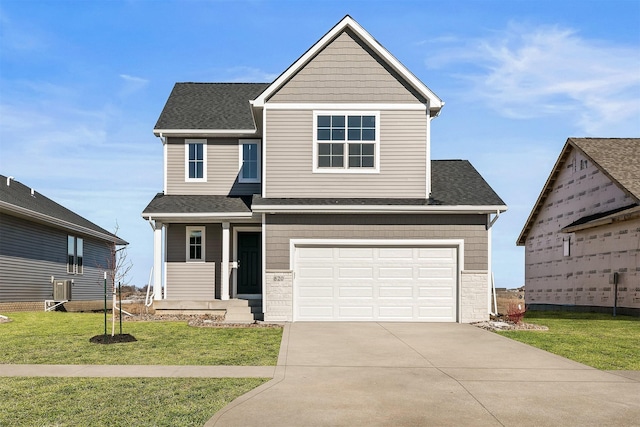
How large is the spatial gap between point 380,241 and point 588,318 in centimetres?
936

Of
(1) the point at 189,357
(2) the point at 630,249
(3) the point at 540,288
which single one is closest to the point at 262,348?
(1) the point at 189,357

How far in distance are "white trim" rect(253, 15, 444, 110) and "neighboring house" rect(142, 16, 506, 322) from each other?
0.03m

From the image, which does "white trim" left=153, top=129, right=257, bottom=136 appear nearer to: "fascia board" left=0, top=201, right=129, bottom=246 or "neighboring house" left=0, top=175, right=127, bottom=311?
"neighboring house" left=0, top=175, right=127, bottom=311

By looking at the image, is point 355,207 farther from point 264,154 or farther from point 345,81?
point 345,81

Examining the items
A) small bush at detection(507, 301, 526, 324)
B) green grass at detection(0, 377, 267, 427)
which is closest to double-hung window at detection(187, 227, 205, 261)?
small bush at detection(507, 301, 526, 324)

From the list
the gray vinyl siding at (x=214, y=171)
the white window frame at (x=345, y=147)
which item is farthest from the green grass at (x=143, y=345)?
the gray vinyl siding at (x=214, y=171)

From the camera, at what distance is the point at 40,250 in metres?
25.2

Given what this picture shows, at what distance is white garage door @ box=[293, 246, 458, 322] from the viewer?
17.8 metres

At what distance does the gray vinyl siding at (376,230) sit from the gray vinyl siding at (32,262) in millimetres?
11117

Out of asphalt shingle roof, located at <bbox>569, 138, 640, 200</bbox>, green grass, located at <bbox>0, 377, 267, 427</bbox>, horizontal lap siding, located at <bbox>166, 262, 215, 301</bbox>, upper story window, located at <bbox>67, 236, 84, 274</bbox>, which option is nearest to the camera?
green grass, located at <bbox>0, 377, 267, 427</bbox>

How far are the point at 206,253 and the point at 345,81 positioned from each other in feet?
26.3

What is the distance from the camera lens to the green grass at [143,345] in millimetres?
10922

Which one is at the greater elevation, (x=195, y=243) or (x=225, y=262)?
(x=195, y=243)

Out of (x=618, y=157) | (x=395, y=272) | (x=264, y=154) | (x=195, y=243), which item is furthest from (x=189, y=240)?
(x=618, y=157)
